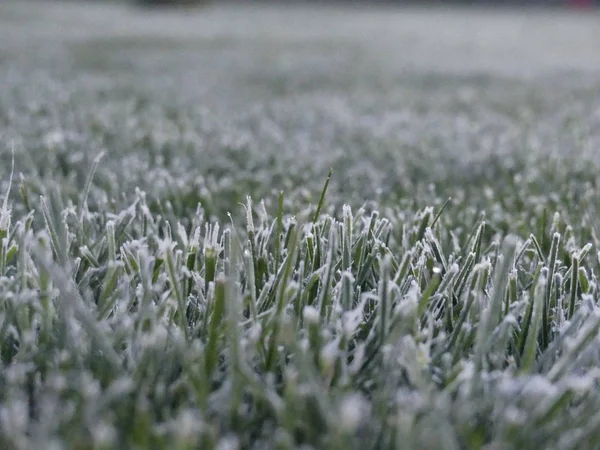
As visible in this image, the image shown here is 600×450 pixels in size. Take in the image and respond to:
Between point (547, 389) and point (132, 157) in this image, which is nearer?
point (547, 389)

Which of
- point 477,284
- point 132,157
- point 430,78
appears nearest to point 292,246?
point 477,284

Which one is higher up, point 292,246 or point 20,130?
point 292,246

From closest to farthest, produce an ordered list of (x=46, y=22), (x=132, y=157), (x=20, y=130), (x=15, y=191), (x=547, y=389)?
(x=547, y=389) < (x=15, y=191) < (x=132, y=157) < (x=20, y=130) < (x=46, y=22)

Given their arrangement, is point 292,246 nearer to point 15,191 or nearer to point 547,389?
point 547,389

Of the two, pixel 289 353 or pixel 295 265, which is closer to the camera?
pixel 289 353

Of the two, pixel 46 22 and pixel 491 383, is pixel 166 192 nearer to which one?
pixel 491 383

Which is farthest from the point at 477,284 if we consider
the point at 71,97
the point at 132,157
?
the point at 71,97

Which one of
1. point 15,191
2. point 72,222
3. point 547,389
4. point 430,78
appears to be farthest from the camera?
point 430,78
